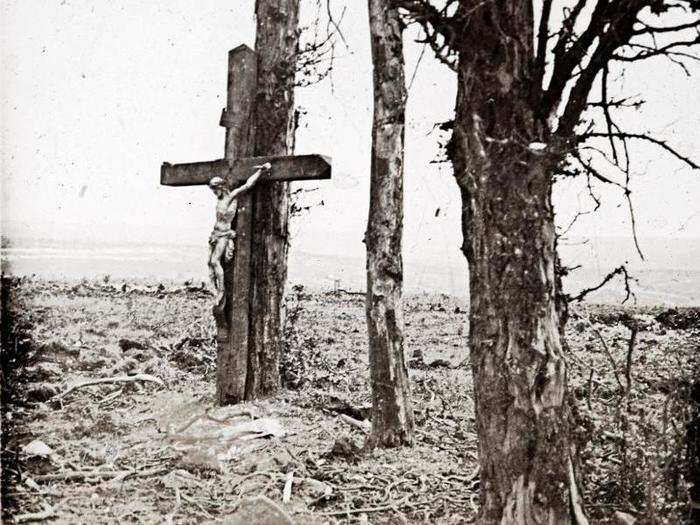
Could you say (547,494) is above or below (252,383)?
above

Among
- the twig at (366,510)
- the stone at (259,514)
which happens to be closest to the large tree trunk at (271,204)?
the twig at (366,510)

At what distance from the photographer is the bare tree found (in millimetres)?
2445

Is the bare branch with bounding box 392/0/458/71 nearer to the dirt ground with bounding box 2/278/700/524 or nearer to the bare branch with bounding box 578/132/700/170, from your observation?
the bare branch with bounding box 578/132/700/170

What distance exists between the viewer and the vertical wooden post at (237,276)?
18.8 ft

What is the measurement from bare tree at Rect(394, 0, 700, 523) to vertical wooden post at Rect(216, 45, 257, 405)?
3.54 metres

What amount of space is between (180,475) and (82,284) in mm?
14791

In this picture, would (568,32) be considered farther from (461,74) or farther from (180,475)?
(180,475)

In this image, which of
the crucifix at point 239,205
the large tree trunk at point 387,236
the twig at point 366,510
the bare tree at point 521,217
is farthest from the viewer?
the crucifix at point 239,205

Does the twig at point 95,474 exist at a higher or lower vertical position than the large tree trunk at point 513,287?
→ lower

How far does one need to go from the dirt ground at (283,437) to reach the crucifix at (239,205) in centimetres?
38

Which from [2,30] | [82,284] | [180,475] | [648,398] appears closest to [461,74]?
[2,30]

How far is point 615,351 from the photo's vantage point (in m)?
8.84

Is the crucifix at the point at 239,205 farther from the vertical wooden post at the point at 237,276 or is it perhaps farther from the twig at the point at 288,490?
the twig at the point at 288,490

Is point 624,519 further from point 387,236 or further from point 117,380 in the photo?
point 117,380
